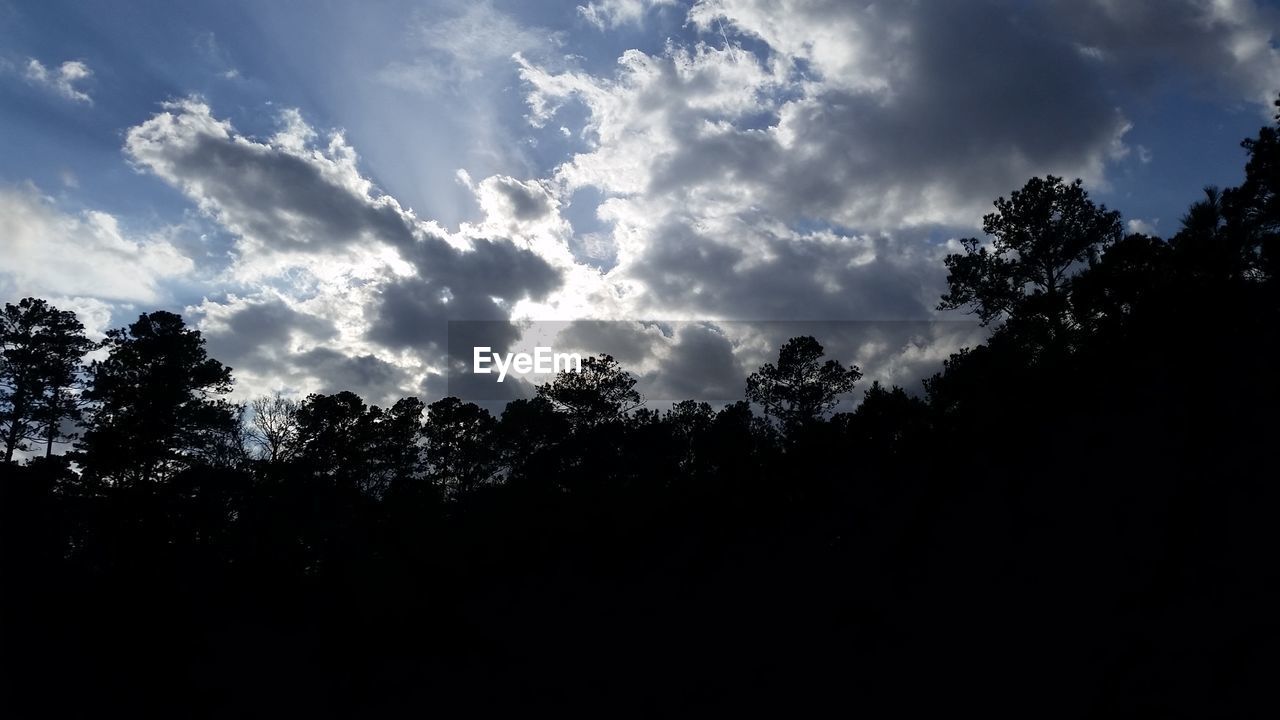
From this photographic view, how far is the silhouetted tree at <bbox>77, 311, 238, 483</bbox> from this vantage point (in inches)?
946

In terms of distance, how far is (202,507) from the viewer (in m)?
24.9

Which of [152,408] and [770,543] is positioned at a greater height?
[152,408]

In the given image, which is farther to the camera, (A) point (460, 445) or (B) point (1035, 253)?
(A) point (460, 445)

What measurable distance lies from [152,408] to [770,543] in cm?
2773

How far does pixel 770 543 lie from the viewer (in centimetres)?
2281

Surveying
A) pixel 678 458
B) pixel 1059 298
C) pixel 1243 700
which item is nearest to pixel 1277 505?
pixel 1243 700

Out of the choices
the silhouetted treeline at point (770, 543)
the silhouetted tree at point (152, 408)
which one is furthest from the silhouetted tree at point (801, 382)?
the silhouetted tree at point (152, 408)

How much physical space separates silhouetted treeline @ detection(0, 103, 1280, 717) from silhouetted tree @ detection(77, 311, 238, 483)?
0.11m

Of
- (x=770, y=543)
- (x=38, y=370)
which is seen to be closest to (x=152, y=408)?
(x=38, y=370)

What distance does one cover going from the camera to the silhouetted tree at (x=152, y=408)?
24.0 metres

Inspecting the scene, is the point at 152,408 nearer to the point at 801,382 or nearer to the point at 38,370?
the point at 38,370

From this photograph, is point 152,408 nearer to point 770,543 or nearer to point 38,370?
point 38,370

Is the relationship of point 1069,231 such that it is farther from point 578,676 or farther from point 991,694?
point 578,676

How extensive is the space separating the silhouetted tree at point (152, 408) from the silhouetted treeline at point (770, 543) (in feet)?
0.36
